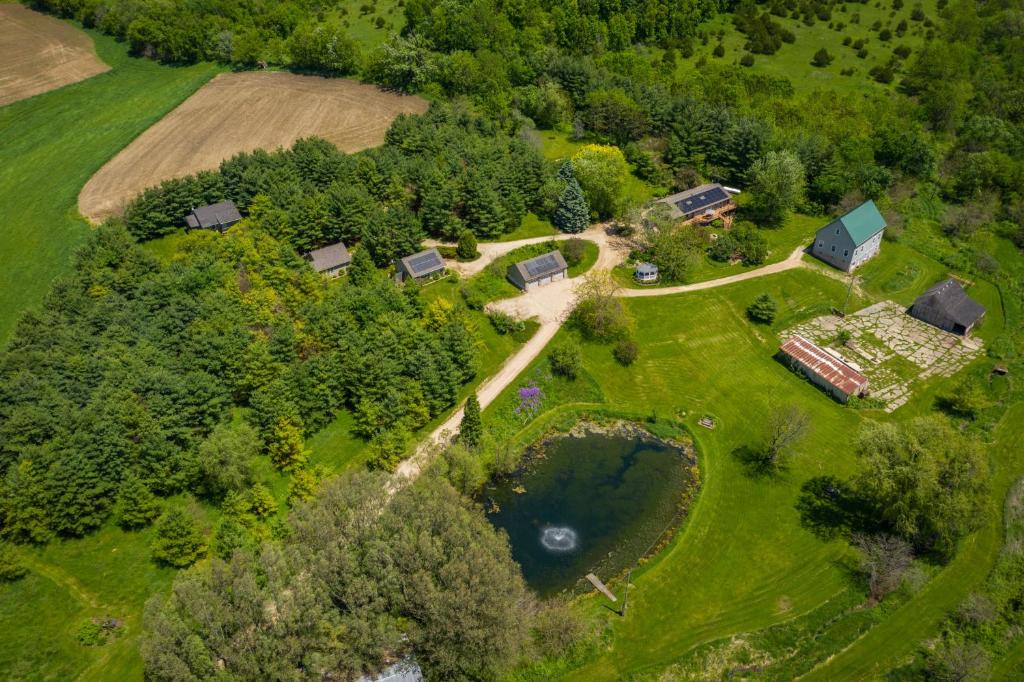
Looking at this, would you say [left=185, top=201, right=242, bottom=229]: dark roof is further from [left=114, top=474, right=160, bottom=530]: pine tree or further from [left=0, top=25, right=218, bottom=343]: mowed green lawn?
[left=114, top=474, right=160, bottom=530]: pine tree

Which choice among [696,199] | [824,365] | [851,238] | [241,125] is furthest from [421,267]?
[851,238]

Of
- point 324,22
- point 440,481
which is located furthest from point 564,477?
point 324,22

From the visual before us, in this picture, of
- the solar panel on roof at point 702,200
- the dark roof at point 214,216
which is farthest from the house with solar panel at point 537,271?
the dark roof at point 214,216

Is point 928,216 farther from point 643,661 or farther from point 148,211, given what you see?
point 148,211

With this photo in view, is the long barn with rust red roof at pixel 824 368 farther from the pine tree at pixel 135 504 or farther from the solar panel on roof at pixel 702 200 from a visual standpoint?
the pine tree at pixel 135 504

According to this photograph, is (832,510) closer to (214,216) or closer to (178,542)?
(178,542)

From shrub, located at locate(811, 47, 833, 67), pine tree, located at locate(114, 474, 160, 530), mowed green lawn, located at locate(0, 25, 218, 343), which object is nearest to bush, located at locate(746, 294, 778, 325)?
pine tree, located at locate(114, 474, 160, 530)
